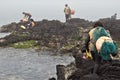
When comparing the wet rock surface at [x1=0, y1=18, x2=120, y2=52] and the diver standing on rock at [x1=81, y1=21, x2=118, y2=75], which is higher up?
the wet rock surface at [x1=0, y1=18, x2=120, y2=52]

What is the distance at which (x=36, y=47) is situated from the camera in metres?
50.3

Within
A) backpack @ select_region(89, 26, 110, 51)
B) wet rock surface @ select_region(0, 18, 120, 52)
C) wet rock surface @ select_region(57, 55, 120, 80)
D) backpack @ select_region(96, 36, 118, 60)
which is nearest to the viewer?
backpack @ select_region(96, 36, 118, 60)

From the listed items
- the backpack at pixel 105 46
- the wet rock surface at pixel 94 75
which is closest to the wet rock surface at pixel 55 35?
the wet rock surface at pixel 94 75

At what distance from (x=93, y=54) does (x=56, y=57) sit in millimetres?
19787

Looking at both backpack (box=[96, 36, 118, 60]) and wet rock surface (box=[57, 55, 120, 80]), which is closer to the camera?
backpack (box=[96, 36, 118, 60])

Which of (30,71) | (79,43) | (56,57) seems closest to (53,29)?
(79,43)

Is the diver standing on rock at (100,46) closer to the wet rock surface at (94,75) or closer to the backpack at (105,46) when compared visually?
the backpack at (105,46)

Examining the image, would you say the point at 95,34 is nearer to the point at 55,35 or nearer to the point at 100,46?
the point at 100,46

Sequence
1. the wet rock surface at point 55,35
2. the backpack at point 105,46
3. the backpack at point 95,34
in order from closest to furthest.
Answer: the backpack at point 105,46 < the backpack at point 95,34 < the wet rock surface at point 55,35

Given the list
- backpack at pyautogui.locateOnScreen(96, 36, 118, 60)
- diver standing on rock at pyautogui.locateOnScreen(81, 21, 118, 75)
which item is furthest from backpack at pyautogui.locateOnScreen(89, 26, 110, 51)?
backpack at pyautogui.locateOnScreen(96, 36, 118, 60)

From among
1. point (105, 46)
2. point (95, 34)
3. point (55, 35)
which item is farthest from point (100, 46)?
point (55, 35)

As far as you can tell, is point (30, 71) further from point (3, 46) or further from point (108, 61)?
point (3, 46)

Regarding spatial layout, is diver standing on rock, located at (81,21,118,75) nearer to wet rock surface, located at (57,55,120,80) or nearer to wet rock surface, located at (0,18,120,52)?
wet rock surface, located at (57,55,120,80)

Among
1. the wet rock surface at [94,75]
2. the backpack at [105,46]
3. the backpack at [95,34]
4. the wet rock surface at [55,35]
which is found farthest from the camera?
the wet rock surface at [55,35]
